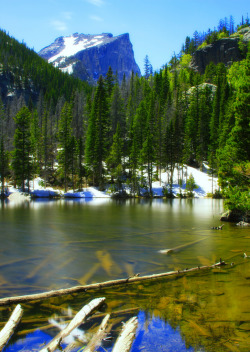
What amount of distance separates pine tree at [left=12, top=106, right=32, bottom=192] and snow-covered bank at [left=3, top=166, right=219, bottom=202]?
270 centimetres

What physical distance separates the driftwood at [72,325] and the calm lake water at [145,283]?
0.23 metres

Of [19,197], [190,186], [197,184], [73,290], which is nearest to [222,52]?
[197,184]

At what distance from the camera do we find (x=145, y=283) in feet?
27.7

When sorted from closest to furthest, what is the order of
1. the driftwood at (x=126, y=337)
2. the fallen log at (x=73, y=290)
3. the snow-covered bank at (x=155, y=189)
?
the driftwood at (x=126, y=337) → the fallen log at (x=73, y=290) → the snow-covered bank at (x=155, y=189)

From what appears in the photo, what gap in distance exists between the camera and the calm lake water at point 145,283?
5.40 metres

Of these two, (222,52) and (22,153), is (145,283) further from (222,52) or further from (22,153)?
(222,52)

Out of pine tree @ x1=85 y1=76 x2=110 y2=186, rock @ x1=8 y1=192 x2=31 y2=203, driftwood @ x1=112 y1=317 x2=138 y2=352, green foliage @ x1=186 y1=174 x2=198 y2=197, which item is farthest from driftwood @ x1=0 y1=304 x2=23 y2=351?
green foliage @ x1=186 y1=174 x2=198 y2=197

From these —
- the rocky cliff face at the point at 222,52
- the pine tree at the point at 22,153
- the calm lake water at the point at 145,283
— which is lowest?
the calm lake water at the point at 145,283

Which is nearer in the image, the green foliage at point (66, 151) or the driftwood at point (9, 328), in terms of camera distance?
the driftwood at point (9, 328)

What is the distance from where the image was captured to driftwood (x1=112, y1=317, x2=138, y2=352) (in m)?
4.53

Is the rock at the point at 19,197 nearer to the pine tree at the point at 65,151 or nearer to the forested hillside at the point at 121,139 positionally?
the forested hillside at the point at 121,139

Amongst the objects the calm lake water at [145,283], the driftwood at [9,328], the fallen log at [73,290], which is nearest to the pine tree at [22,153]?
the calm lake water at [145,283]

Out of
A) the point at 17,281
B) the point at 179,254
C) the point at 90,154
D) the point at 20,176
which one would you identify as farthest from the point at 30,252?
the point at 90,154

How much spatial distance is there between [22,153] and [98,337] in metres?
52.9
